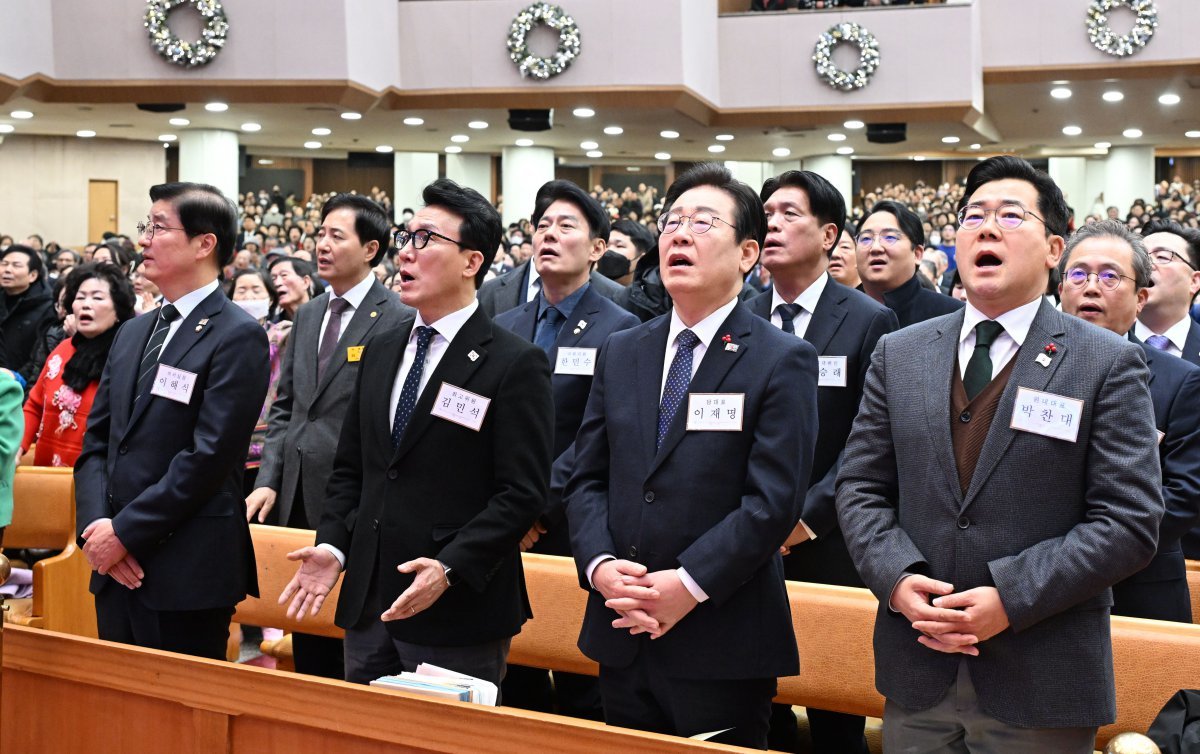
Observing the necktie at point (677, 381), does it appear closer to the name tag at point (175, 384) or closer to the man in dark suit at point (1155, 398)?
the man in dark suit at point (1155, 398)

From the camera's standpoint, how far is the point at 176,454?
278 cm

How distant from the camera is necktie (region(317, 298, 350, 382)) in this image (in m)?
3.94

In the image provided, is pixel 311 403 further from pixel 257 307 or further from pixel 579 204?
pixel 257 307

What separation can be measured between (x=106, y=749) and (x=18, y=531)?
86.4 inches

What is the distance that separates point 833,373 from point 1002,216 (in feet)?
3.64

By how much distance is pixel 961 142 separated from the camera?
57.1ft

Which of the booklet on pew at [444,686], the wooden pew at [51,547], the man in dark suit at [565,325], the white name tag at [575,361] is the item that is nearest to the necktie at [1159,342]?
the man in dark suit at [565,325]

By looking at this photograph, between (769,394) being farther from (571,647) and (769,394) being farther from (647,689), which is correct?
(571,647)

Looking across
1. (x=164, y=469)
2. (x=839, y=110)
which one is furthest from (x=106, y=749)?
(x=839, y=110)

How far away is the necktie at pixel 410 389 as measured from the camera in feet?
8.33

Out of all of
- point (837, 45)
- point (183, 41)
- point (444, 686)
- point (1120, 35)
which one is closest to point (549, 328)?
point (444, 686)

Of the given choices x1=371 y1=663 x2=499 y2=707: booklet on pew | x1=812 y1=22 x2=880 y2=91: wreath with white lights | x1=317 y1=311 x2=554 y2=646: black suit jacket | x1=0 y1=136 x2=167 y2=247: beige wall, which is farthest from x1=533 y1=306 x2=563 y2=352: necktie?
x1=0 y1=136 x2=167 y2=247: beige wall

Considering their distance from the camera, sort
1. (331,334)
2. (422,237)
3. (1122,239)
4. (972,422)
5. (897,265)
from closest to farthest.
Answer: (972,422), (422,237), (1122,239), (331,334), (897,265)

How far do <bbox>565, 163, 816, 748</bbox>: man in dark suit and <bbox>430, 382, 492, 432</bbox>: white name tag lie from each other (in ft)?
0.75
